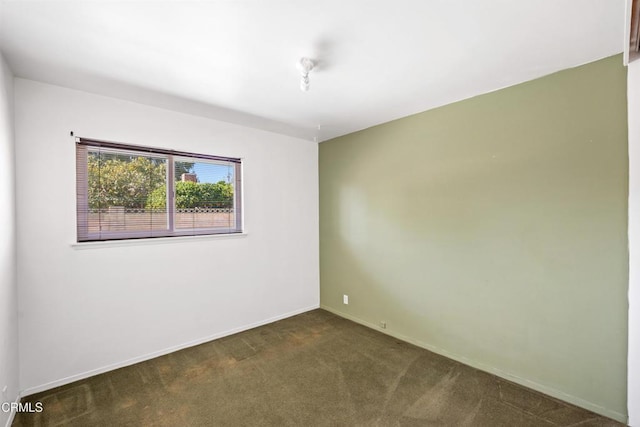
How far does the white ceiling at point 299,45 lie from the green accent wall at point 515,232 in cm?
34

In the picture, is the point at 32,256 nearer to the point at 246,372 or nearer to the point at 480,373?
the point at 246,372

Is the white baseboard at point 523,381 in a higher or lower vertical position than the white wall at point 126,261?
lower

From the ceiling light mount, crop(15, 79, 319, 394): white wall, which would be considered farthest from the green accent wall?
the ceiling light mount

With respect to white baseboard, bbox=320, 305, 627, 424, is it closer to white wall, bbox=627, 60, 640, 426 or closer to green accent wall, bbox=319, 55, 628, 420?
green accent wall, bbox=319, 55, 628, 420

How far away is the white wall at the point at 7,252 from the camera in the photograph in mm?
1753

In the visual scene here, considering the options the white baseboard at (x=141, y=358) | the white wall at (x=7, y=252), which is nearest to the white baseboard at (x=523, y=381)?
the white baseboard at (x=141, y=358)

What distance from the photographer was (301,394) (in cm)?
219

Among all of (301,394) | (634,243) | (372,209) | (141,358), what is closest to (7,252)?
(141,358)

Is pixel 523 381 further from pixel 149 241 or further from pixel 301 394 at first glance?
pixel 149 241

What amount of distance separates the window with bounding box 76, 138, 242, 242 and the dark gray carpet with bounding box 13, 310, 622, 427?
1264mm

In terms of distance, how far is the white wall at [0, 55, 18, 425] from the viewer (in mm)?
1753

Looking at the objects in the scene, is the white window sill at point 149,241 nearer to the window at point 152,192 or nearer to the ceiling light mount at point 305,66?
the window at point 152,192

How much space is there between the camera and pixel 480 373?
2.45m

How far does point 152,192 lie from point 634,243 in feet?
12.6
